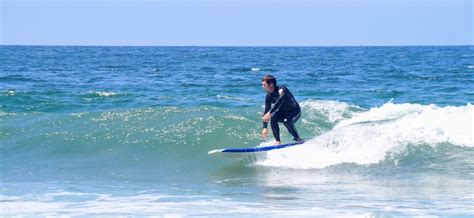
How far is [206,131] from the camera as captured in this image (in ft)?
47.9

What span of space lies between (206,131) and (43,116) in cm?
507

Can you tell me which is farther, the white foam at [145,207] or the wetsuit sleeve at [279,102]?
the wetsuit sleeve at [279,102]

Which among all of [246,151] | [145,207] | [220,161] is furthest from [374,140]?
[145,207]

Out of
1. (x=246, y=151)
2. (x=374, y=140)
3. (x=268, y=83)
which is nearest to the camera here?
(x=268, y=83)

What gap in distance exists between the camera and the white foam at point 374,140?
38.6 ft

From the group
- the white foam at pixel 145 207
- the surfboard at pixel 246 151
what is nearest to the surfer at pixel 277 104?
the surfboard at pixel 246 151

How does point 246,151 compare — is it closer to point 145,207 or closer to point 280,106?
point 280,106

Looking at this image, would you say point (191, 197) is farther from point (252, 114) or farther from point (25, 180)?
point (252, 114)

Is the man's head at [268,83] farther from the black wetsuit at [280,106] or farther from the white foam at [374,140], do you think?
the white foam at [374,140]

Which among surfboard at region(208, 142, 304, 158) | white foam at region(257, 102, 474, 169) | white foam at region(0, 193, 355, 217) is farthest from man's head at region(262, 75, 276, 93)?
white foam at region(0, 193, 355, 217)

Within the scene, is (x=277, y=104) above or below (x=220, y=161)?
above

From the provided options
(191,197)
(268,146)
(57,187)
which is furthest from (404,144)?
(57,187)

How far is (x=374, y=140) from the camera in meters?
12.4

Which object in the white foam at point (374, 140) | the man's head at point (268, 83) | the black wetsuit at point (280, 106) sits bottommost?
the white foam at point (374, 140)
